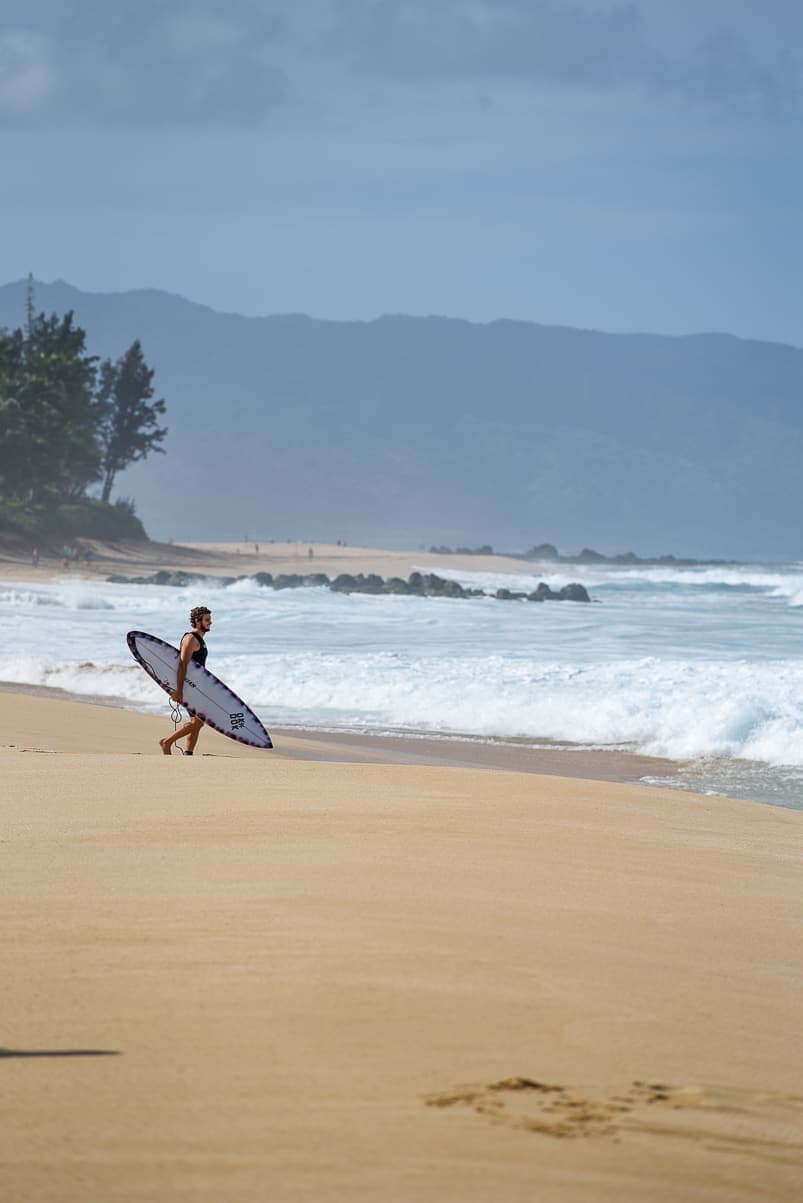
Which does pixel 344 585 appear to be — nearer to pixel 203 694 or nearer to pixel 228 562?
pixel 228 562

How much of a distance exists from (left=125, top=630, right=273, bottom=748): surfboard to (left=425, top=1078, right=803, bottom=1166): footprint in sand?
26.3 ft

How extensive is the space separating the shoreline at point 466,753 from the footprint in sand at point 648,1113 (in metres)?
9.05

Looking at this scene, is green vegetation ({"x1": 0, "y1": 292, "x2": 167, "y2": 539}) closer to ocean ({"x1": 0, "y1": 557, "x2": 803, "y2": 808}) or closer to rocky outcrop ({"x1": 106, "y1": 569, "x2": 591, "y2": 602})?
rocky outcrop ({"x1": 106, "y1": 569, "x2": 591, "y2": 602})

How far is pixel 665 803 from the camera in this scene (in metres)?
8.98

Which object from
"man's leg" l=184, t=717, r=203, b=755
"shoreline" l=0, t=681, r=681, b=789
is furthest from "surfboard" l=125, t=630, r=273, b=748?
"shoreline" l=0, t=681, r=681, b=789

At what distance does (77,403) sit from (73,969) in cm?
7149

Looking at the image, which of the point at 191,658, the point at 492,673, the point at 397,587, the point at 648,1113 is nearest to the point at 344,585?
the point at 397,587

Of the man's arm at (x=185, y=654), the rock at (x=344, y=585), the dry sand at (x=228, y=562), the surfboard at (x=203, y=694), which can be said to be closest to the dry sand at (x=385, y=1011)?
the man's arm at (x=185, y=654)

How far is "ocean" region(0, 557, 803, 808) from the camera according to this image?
16.2 metres

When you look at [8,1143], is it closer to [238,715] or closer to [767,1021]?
[767,1021]

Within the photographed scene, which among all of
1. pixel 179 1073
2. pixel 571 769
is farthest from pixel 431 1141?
pixel 571 769

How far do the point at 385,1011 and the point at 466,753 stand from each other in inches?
437

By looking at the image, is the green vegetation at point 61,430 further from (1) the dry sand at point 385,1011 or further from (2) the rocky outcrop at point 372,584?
(1) the dry sand at point 385,1011

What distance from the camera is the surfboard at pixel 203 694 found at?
11984 millimetres
